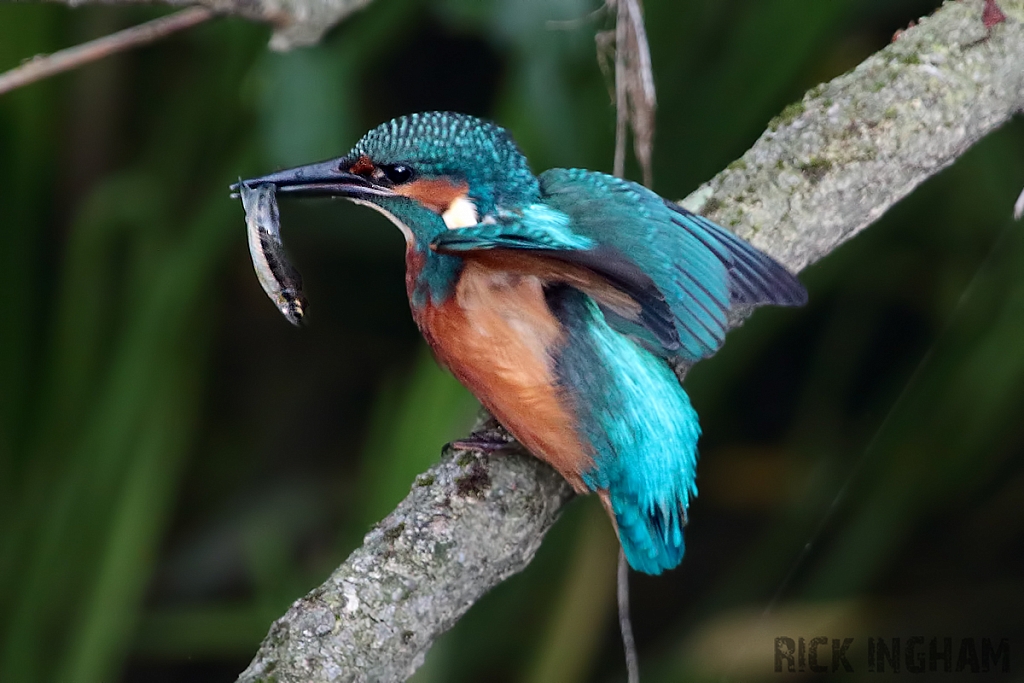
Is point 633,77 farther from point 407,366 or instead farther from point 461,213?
point 407,366

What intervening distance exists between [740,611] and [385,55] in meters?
1.57

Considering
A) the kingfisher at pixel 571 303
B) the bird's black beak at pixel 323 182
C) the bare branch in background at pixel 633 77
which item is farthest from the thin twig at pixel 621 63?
the bird's black beak at pixel 323 182

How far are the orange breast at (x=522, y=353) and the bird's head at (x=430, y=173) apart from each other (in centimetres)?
18

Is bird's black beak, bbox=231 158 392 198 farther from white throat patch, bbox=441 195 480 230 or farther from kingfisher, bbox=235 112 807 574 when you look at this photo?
white throat patch, bbox=441 195 480 230

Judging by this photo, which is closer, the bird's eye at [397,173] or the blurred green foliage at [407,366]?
the bird's eye at [397,173]

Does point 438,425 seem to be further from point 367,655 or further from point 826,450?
point 826,450

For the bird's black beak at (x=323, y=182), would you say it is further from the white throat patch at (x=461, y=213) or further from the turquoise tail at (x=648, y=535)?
the turquoise tail at (x=648, y=535)

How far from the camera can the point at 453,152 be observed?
1701 mm

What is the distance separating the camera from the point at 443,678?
84.0 inches

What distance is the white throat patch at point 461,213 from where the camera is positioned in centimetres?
171

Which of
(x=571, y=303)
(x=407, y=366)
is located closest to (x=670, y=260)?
(x=571, y=303)

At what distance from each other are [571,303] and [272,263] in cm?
44

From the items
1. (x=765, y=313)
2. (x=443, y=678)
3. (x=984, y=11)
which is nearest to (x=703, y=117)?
(x=765, y=313)

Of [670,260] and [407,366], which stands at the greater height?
[670,260]
